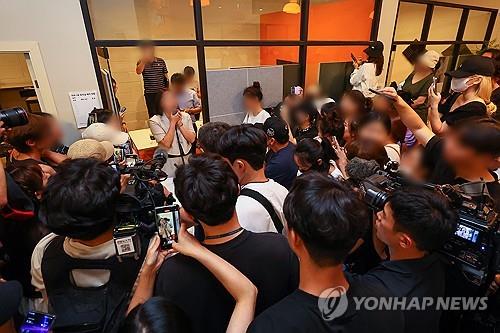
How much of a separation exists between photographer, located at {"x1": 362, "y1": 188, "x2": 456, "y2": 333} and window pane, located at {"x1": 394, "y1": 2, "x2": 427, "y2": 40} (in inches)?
216

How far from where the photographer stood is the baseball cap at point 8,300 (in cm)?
73

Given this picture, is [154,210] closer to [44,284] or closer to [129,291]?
[129,291]

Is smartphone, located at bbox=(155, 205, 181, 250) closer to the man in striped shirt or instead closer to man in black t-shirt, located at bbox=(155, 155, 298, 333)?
man in black t-shirt, located at bbox=(155, 155, 298, 333)

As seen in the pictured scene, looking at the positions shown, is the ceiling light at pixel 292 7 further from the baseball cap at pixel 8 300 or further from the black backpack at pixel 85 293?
the baseball cap at pixel 8 300

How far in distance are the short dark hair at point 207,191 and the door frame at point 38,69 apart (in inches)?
84.0

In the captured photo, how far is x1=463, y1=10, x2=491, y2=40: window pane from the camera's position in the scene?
572 centimetres

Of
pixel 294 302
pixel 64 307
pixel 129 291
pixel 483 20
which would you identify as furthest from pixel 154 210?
pixel 483 20

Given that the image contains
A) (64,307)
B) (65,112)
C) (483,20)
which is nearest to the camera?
(64,307)

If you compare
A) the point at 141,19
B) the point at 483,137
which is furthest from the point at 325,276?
the point at 141,19

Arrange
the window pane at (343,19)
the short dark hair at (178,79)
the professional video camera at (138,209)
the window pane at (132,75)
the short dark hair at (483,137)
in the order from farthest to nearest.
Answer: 1. the window pane at (132,75)
2. the window pane at (343,19)
3. the short dark hair at (178,79)
4. the short dark hair at (483,137)
5. the professional video camera at (138,209)

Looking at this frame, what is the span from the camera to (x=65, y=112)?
2.44 metres

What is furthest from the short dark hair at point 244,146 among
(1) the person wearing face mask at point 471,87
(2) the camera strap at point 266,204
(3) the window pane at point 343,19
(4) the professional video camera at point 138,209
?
(3) the window pane at point 343,19

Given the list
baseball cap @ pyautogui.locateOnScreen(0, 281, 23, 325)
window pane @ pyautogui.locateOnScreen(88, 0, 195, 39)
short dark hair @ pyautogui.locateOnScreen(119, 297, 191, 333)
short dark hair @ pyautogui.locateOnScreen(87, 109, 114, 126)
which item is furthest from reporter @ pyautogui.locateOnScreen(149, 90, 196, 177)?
short dark hair @ pyautogui.locateOnScreen(119, 297, 191, 333)

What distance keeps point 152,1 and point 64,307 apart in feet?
14.8
